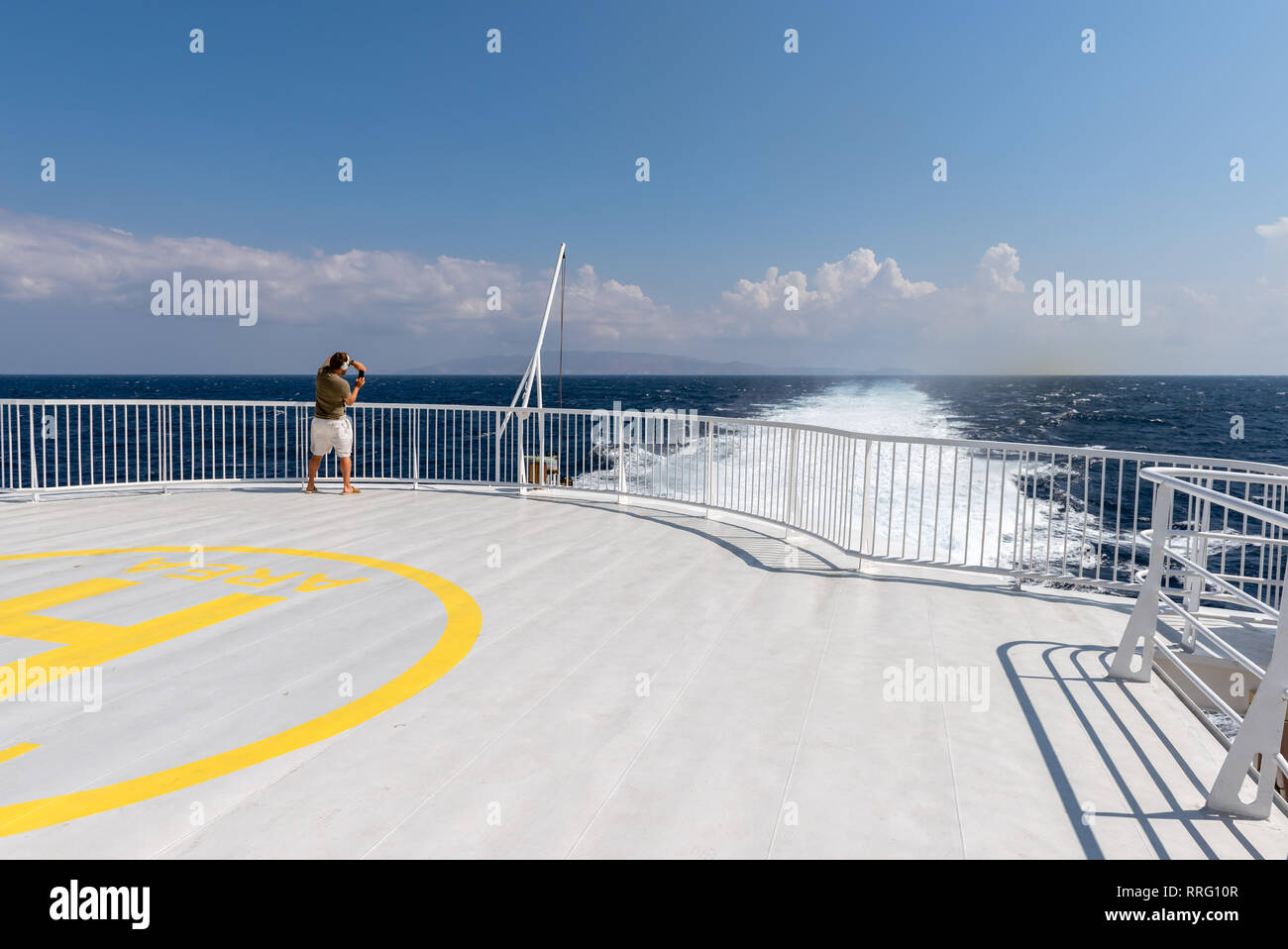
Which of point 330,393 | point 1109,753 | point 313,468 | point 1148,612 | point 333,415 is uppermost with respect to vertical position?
point 330,393

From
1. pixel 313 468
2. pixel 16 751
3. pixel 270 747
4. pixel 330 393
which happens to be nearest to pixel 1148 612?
pixel 270 747

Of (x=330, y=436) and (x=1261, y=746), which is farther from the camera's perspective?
(x=330, y=436)

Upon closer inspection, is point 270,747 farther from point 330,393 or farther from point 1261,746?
point 330,393

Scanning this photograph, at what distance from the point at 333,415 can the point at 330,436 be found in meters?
0.28

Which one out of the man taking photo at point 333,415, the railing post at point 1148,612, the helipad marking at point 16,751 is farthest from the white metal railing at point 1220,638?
the man taking photo at point 333,415

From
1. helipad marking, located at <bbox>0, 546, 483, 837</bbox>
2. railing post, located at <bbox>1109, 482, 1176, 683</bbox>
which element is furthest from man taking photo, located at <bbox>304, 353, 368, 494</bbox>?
railing post, located at <bbox>1109, 482, 1176, 683</bbox>

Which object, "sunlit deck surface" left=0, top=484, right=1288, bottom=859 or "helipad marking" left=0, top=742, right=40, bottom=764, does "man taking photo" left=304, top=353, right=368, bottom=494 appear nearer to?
"sunlit deck surface" left=0, top=484, right=1288, bottom=859

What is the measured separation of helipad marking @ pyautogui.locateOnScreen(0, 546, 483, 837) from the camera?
2.50m

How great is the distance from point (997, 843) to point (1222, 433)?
53968mm

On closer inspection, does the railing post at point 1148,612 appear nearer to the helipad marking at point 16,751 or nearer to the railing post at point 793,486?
the railing post at point 793,486

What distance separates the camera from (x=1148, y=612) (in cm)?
A: 399

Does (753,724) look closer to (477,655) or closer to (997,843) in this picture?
(997,843)

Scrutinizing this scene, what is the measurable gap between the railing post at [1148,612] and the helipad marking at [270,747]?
3593mm
